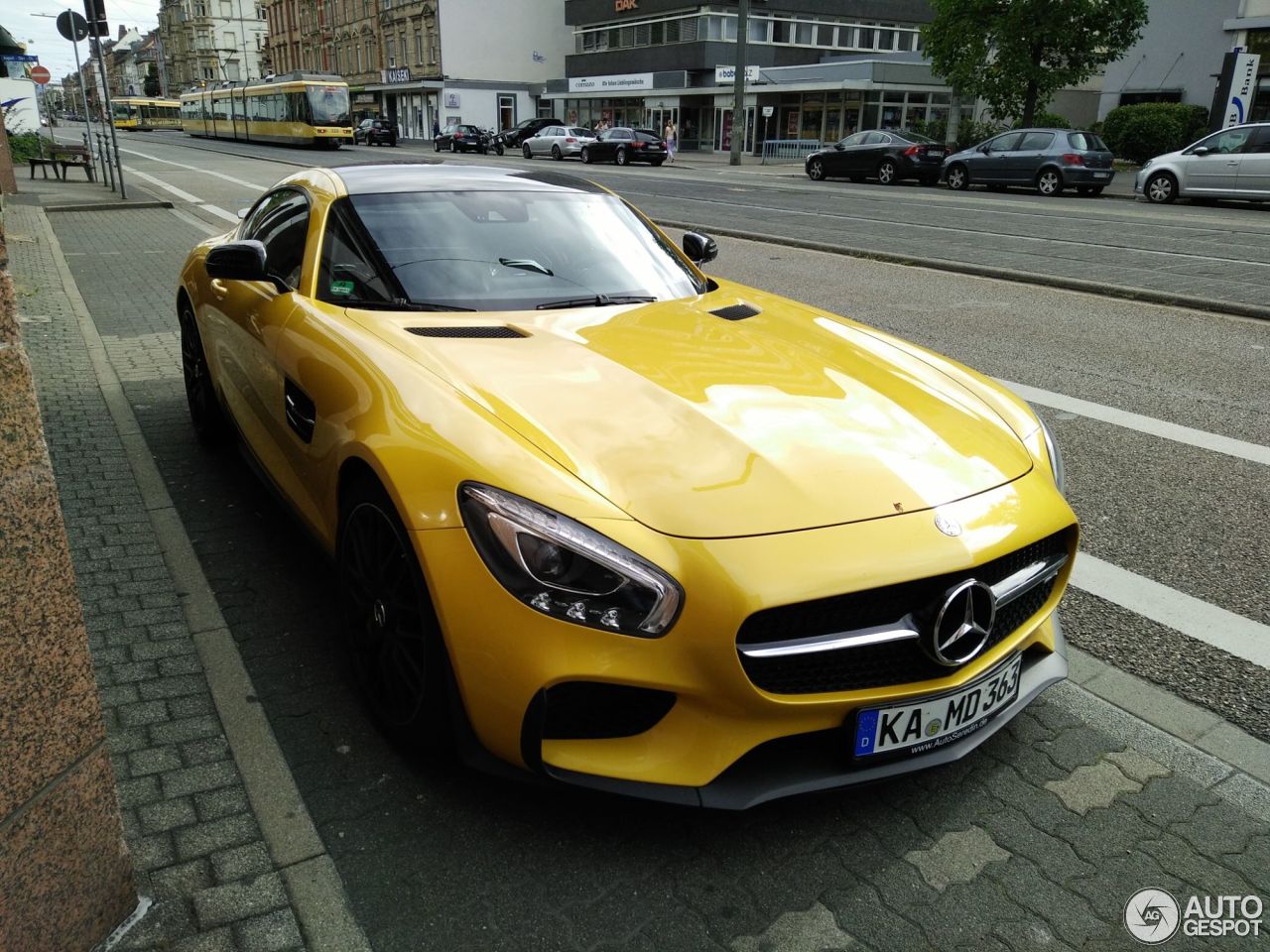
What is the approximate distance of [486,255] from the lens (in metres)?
3.62

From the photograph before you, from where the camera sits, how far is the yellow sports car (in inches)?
82.4

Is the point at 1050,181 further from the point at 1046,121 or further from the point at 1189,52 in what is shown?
the point at 1189,52

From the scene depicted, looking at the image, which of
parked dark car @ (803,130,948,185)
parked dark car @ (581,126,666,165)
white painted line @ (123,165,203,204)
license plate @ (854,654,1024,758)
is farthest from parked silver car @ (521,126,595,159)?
license plate @ (854,654,1024,758)

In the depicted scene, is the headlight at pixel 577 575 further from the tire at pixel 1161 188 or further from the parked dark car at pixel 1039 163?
the parked dark car at pixel 1039 163

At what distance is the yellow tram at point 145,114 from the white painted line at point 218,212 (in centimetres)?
6626

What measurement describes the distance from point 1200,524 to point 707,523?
317 centimetres

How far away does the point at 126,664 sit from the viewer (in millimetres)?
3102

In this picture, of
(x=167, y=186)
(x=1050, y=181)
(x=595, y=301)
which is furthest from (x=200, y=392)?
(x=1050, y=181)

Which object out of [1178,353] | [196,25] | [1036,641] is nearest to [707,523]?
[1036,641]

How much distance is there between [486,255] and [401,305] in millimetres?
447

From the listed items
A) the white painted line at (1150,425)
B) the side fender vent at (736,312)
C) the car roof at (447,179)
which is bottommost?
the white painted line at (1150,425)

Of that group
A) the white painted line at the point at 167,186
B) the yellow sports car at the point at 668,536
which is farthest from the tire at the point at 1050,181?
the yellow sports car at the point at 668,536

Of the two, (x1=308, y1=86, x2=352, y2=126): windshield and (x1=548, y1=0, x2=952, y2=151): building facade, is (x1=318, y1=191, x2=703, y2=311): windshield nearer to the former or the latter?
(x1=548, y1=0, x2=952, y2=151): building facade

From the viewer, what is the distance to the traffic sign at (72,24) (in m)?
16.9
